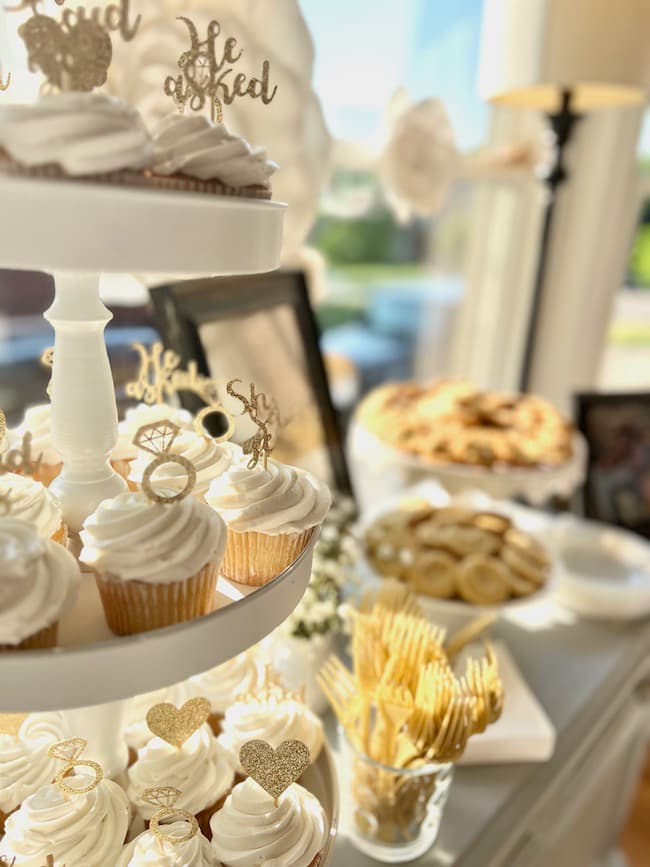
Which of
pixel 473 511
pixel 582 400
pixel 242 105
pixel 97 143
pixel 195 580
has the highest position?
pixel 242 105

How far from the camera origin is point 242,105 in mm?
889

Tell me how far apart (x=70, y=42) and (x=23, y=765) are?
568 millimetres

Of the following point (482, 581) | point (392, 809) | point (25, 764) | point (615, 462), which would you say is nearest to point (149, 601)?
point (25, 764)

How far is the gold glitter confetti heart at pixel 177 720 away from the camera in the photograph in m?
0.59

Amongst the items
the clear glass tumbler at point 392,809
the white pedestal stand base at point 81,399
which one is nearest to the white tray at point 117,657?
the white pedestal stand base at point 81,399

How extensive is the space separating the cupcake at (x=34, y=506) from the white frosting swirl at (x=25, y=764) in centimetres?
23

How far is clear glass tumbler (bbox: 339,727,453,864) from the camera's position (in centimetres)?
72

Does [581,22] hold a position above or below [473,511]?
above

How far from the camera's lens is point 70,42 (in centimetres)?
41

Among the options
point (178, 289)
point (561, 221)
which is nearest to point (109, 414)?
point (178, 289)

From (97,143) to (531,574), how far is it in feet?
2.96

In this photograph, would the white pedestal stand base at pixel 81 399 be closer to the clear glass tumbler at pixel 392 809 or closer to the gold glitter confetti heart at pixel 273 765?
the gold glitter confetti heart at pixel 273 765

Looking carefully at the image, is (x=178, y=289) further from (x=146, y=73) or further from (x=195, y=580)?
(x=195, y=580)

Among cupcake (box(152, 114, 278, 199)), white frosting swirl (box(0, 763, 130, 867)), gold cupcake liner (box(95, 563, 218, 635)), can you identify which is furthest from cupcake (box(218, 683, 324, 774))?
cupcake (box(152, 114, 278, 199))
